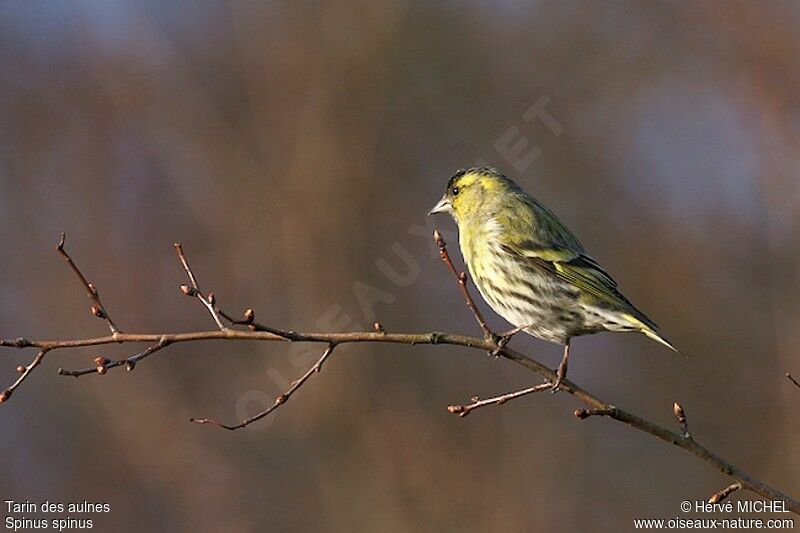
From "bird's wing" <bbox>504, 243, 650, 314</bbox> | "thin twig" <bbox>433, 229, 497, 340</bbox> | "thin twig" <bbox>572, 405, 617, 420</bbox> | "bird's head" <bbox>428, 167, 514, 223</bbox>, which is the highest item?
"bird's head" <bbox>428, 167, 514, 223</bbox>

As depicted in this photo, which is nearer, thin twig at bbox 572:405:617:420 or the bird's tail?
thin twig at bbox 572:405:617:420

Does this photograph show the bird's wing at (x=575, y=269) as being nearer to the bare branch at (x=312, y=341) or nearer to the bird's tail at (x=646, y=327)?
the bird's tail at (x=646, y=327)

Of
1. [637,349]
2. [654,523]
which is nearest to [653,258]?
[637,349]

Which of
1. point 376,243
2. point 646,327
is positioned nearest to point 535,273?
point 646,327

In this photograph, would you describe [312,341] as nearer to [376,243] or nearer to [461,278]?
[461,278]

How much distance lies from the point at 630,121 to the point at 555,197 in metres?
1.47

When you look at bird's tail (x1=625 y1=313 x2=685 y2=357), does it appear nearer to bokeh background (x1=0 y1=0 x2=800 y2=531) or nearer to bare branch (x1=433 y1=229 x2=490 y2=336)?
bare branch (x1=433 y1=229 x2=490 y2=336)

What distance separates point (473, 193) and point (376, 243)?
5.17m

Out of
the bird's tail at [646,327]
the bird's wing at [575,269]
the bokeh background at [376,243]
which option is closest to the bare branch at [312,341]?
the bird's tail at [646,327]

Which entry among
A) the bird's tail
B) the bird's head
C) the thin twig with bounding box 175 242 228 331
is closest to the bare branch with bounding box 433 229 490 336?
the thin twig with bounding box 175 242 228 331

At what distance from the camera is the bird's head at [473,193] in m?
6.43

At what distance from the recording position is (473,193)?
659 centimetres

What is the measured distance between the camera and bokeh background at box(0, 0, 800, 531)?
1041 centimetres

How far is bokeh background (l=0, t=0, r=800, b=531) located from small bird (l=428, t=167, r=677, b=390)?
12.6 ft
